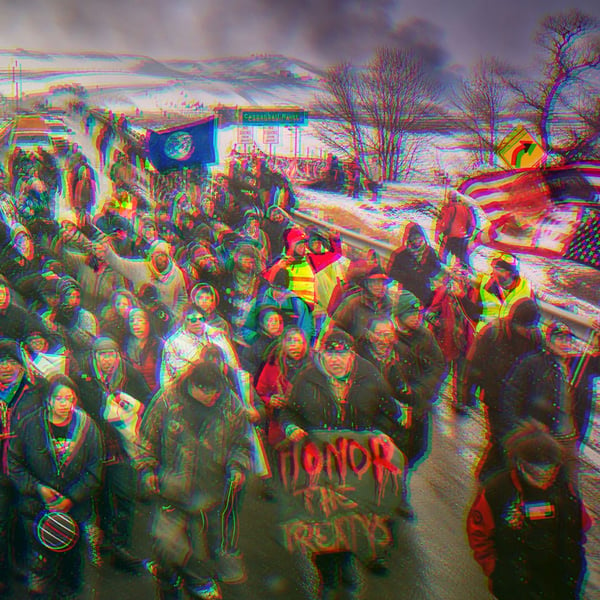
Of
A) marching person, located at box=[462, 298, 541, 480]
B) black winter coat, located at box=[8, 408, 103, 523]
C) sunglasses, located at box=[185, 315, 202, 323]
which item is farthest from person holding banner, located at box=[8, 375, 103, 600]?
marching person, located at box=[462, 298, 541, 480]

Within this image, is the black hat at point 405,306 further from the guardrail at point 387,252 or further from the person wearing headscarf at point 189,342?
the guardrail at point 387,252

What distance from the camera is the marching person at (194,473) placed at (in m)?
2.84

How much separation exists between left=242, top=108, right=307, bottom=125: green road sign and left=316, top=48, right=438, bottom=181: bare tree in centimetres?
111

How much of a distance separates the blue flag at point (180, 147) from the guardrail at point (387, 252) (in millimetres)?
2769

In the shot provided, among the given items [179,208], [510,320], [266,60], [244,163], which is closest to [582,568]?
[510,320]

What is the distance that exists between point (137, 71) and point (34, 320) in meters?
15.5

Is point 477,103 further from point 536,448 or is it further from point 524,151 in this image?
point 536,448

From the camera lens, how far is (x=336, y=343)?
336 centimetres

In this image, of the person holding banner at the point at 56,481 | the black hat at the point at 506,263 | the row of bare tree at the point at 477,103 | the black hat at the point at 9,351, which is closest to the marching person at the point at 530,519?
the person holding banner at the point at 56,481

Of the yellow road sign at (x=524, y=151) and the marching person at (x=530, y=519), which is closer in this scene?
the marching person at (x=530, y=519)

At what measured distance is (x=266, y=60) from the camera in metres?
16.6

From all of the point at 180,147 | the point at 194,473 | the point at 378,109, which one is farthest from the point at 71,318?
the point at 378,109

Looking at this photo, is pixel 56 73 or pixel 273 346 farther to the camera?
pixel 56 73

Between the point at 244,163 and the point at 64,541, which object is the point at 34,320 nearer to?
the point at 64,541
